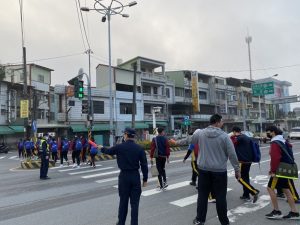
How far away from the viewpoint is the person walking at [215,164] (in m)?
5.44

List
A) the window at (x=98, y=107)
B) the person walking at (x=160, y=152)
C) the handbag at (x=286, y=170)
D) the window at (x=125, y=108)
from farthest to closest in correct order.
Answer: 1. the window at (x=125, y=108)
2. the window at (x=98, y=107)
3. the person walking at (x=160, y=152)
4. the handbag at (x=286, y=170)

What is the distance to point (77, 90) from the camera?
69.9 feet

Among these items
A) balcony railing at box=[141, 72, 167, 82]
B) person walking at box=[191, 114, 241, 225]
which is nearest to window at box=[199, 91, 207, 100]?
balcony railing at box=[141, 72, 167, 82]

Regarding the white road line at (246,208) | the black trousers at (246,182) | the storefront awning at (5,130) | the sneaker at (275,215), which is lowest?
the white road line at (246,208)

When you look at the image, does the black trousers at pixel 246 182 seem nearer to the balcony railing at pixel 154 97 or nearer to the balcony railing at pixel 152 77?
the balcony railing at pixel 154 97

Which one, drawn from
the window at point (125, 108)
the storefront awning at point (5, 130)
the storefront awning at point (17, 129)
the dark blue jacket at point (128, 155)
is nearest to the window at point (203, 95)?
the window at point (125, 108)

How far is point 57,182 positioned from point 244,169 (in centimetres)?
722

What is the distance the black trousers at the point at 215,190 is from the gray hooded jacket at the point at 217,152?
0.11 m

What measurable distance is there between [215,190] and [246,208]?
2.06 m

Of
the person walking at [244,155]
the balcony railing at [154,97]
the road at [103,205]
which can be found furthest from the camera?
the balcony railing at [154,97]

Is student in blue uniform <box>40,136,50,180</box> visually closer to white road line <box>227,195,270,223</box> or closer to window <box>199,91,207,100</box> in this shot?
white road line <box>227,195,270,223</box>

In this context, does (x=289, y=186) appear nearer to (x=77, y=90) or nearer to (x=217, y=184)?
(x=217, y=184)

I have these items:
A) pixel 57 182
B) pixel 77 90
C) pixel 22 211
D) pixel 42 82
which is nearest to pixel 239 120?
pixel 42 82

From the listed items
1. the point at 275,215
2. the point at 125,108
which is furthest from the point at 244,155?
the point at 125,108
